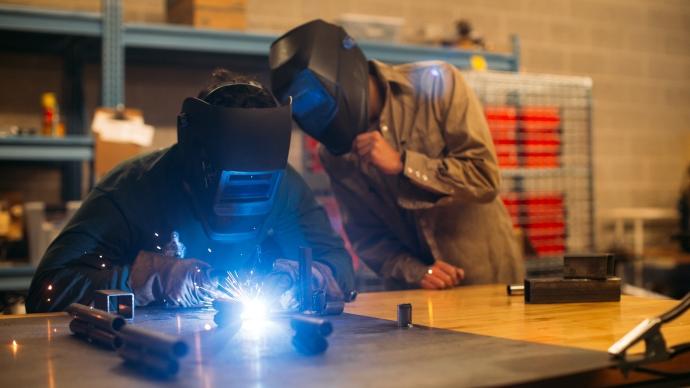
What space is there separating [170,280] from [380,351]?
29.8 inches

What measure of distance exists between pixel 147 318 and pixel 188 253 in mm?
409

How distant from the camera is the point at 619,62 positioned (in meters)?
6.96

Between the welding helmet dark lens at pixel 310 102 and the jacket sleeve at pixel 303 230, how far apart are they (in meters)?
0.18

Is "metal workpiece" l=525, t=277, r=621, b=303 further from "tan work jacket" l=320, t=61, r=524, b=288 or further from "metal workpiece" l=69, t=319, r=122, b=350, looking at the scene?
"metal workpiece" l=69, t=319, r=122, b=350

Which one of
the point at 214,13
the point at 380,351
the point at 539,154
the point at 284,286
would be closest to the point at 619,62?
the point at 539,154

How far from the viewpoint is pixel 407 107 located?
9.84 ft

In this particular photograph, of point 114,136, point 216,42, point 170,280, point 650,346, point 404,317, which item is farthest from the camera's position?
point 216,42

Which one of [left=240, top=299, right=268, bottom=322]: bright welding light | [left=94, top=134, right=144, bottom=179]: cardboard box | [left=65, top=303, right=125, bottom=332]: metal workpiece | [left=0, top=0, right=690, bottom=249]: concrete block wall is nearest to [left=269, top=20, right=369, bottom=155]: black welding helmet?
[left=240, top=299, right=268, bottom=322]: bright welding light

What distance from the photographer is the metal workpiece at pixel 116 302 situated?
185 cm

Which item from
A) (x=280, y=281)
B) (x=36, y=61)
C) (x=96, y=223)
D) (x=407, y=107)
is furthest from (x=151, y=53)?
(x=280, y=281)

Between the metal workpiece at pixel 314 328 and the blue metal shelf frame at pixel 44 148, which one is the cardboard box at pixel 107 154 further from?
the metal workpiece at pixel 314 328

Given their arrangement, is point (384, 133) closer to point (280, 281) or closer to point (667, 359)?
point (280, 281)

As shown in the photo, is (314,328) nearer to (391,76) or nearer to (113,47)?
(391,76)

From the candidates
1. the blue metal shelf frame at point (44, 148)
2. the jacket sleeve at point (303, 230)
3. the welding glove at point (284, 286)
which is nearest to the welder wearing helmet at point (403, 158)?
the jacket sleeve at point (303, 230)
